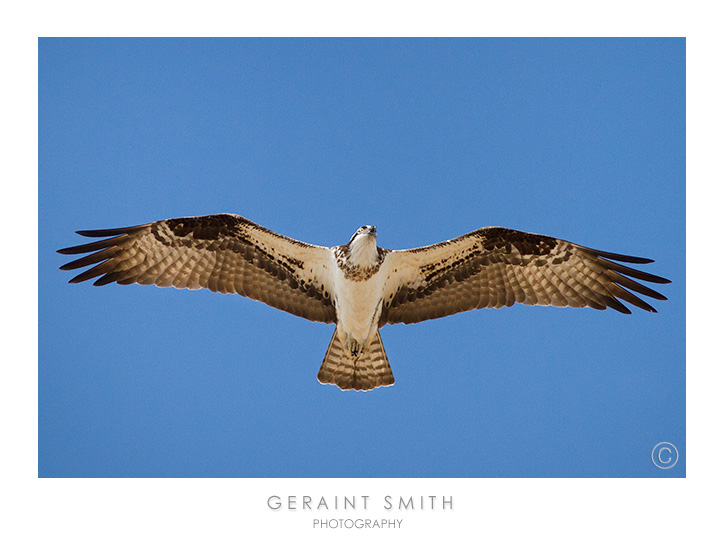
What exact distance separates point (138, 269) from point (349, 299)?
2.10 meters

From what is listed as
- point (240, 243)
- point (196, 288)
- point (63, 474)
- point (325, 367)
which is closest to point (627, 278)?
point (325, 367)

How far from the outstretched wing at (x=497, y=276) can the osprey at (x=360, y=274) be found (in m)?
0.01

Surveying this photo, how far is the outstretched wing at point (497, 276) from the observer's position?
5.68 meters

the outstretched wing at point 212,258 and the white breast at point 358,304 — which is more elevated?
the outstretched wing at point 212,258

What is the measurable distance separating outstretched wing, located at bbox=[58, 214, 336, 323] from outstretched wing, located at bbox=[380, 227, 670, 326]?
0.87 m

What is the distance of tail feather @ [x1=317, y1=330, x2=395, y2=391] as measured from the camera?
5887mm

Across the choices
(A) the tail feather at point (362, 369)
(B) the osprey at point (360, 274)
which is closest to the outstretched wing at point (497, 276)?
(B) the osprey at point (360, 274)

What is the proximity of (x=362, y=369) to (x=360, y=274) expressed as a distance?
1.12 meters

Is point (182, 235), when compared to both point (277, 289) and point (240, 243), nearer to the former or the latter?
point (240, 243)

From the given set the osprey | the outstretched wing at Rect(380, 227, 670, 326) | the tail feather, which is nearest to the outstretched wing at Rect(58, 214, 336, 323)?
the osprey

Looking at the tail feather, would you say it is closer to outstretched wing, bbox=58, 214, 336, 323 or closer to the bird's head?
outstretched wing, bbox=58, 214, 336, 323

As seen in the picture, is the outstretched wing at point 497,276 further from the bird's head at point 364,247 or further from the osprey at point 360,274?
the bird's head at point 364,247

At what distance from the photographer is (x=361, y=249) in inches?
206

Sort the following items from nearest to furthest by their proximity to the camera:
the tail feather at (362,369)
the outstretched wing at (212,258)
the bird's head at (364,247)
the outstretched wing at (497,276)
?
the bird's head at (364,247) < the outstretched wing at (212,258) < the outstretched wing at (497,276) < the tail feather at (362,369)
